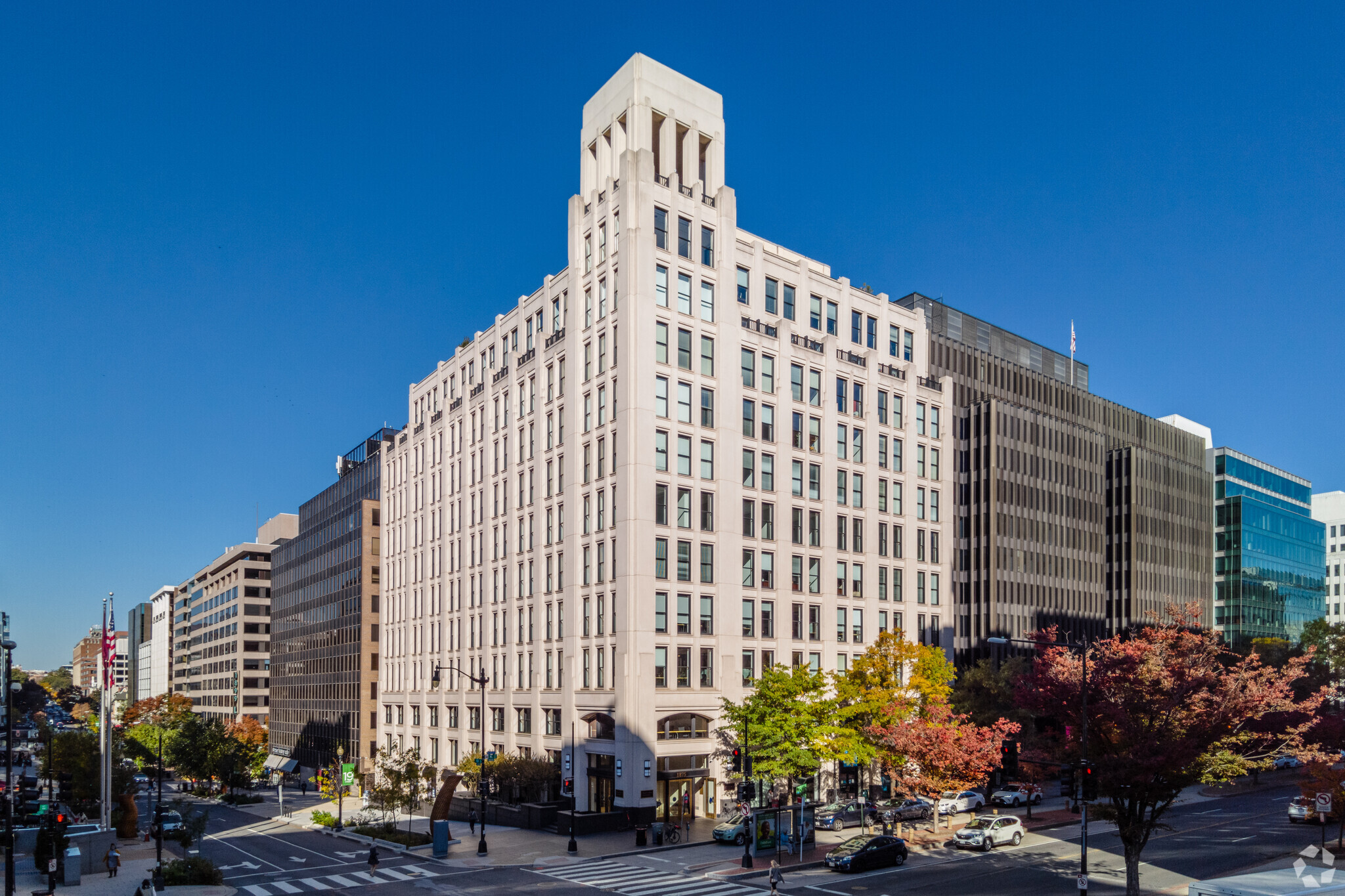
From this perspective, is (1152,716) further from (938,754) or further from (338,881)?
(338,881)

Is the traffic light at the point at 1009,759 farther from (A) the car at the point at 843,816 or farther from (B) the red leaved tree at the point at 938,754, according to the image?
(B) the red leaved tree at the point at 938,754

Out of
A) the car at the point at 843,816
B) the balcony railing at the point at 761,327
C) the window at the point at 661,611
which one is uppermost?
the balcony railing at the point at 761,327

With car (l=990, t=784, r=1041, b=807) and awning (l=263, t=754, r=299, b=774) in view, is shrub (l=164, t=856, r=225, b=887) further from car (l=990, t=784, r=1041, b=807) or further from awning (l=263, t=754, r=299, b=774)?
awning (l=263, t=754, r=299, b=774)

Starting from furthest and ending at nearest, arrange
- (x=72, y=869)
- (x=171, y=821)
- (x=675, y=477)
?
(x=171, y=821), (x=675, y=477), (x=72, y=869)

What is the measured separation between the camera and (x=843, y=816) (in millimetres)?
58531

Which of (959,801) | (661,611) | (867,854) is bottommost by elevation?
(959,801)

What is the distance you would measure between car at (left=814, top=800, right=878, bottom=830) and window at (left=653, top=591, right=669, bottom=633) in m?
14.0

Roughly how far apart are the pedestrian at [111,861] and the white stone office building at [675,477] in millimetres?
25827

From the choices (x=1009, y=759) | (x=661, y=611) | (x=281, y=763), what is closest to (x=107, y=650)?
(x=661, y=611)

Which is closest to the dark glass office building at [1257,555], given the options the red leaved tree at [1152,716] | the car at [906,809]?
the car at [906,809]

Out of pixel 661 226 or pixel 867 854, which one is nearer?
pixel 867 854

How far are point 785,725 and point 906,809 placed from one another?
24.7ft

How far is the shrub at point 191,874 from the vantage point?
4350 cm

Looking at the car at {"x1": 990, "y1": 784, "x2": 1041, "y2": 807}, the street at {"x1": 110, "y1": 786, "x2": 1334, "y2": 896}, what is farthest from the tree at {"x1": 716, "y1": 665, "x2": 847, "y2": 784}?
the car at {"x1": 990, "y1": 784, "x2": 1041, "y2": 807}
